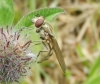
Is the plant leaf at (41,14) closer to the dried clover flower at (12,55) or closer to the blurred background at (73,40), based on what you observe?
the dried clover flower at (12,55)

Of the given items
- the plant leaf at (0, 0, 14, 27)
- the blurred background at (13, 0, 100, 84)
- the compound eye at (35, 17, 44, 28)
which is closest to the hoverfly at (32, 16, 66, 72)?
the compound eye at (35, 17, 44, 28)

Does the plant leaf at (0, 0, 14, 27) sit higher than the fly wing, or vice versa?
the plant leaf at (0, 0, 14, 27)

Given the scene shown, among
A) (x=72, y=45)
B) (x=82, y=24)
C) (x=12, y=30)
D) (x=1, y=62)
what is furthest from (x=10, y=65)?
(x=82, y=24)

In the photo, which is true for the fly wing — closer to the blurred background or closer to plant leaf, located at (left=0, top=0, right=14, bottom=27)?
plant leaf, located at (left=0, top=0, right=14, bottom=27)

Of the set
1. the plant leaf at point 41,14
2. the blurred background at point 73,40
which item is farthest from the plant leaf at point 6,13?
the blurred background at point 73,40

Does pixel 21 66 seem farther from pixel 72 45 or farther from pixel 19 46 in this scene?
pixel 72 45
